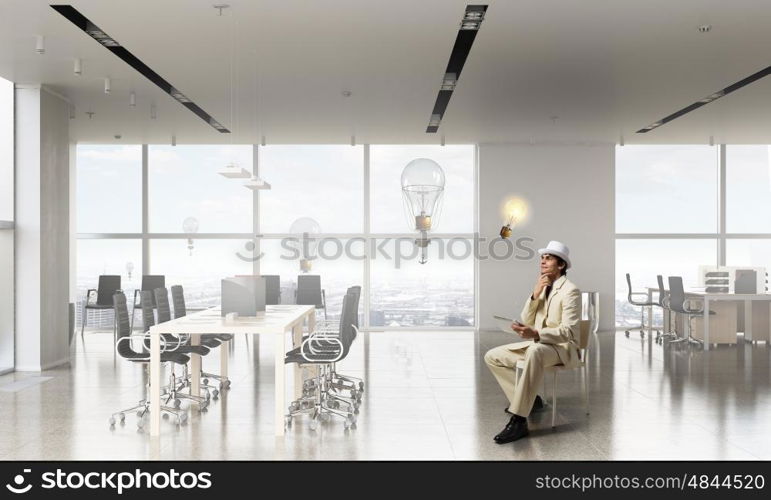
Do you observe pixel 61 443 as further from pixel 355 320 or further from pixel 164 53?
pixel 164 53


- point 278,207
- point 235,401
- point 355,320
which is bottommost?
point 235,401

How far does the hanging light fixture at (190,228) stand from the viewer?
12.1 metres

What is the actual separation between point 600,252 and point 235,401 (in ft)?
24.7

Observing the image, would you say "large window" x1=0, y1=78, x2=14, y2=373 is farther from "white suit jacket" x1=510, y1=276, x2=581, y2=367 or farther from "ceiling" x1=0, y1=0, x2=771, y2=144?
"white suit jacket" x1=510, y1=276, x2=581, y2=367

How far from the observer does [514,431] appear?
15.6 ft

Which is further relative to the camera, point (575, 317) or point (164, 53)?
point (164, 53)

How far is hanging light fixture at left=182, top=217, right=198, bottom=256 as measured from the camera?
1207cm

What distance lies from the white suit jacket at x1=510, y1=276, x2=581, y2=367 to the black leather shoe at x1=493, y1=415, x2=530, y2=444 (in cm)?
57

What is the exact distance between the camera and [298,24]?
564 centimetres

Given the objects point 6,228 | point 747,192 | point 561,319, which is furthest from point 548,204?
point 6,228

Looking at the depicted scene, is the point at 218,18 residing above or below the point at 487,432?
above
